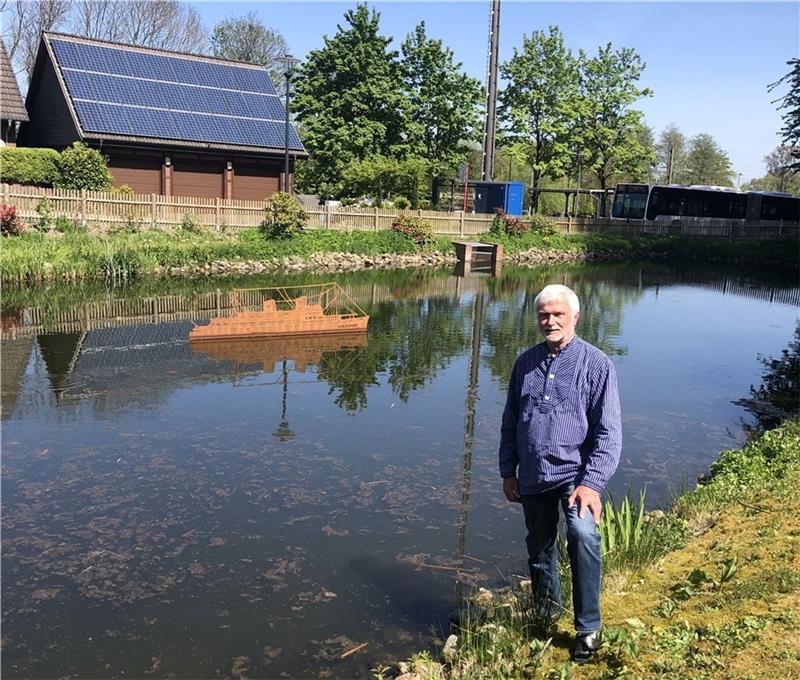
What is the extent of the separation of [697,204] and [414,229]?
76.3 feet

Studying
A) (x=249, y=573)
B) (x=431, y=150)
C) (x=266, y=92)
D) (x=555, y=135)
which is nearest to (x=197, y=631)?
(x=249, y=573)

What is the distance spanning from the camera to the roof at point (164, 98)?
30.6 metres

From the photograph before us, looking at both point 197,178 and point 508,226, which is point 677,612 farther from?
point 508,226

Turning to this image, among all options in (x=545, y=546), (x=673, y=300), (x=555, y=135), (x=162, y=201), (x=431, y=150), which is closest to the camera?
(x=545, y=546)

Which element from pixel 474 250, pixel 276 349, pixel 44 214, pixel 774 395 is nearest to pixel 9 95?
pixel 44 214

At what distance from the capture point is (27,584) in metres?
6.11

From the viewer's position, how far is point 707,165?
7631 centimetres

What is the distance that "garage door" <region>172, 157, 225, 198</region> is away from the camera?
106ft

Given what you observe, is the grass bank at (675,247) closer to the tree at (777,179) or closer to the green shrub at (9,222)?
the green shrub at (9,222)

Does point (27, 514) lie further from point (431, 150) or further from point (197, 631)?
point (431, 150)

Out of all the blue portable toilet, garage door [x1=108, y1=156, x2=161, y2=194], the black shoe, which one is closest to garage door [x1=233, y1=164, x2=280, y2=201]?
garage door [x1=108, y1=156, x2=161, y2=194]

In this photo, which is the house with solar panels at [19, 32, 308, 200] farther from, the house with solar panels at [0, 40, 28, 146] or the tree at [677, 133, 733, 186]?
the tree at [677, 133, 733, 186]

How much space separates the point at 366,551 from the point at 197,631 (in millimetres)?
1811

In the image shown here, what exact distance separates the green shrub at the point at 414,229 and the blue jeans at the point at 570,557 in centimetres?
3031
